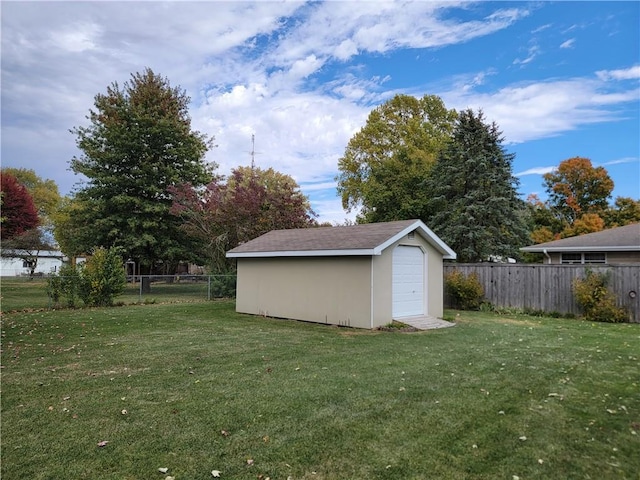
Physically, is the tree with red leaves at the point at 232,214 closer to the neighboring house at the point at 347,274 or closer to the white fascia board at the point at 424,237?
the neighboring house at the point at 347,274

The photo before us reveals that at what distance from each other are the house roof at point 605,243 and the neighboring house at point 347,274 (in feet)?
26.0

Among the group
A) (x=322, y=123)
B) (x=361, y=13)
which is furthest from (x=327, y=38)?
(x=322, y=123)

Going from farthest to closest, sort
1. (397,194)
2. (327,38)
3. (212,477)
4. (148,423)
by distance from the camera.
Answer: (397,194) → (327,38) → (148,423) → (212,477)

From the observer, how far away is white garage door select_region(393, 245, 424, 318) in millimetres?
11242

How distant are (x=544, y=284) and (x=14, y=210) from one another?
37.2 m

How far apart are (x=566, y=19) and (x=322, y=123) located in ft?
44.7

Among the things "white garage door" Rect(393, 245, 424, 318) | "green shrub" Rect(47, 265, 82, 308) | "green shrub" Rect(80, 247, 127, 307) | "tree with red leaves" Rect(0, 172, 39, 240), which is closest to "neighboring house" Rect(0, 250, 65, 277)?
"tree with red leaves" Rect(0, 172, 39, 240)

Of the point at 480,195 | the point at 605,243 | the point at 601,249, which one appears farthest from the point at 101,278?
the point at 605,243

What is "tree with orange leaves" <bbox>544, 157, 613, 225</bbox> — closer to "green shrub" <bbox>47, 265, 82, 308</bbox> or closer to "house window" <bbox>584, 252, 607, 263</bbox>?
"house window" <bbox>584, 252, 607, 263</bbox>

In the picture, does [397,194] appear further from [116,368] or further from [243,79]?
[116,368]

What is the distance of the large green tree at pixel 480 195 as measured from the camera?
21.3 metres

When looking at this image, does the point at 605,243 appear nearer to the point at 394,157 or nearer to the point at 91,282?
the point at 394,157

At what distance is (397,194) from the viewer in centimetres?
2947

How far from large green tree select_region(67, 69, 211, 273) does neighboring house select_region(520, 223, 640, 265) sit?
1927 centimetres
